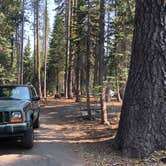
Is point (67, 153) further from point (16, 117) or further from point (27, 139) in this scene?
point (16, 117)

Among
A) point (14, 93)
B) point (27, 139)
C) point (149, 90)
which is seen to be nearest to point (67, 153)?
point (27, 139)

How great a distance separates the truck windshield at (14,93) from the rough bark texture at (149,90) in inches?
145

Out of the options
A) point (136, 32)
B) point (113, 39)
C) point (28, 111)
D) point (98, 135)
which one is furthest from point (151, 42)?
point (113, 39)

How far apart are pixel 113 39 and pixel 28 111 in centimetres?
974

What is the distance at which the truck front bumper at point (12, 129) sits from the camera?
343 inches

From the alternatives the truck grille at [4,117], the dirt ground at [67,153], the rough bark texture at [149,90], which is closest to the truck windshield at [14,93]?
the dirt ground at [67,153]

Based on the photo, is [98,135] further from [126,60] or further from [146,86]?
[126,60]

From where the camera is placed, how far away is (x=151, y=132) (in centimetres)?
832

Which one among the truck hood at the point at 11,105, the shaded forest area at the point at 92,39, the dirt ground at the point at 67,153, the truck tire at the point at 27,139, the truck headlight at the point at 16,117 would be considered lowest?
the dirt ground at the point at 67,153

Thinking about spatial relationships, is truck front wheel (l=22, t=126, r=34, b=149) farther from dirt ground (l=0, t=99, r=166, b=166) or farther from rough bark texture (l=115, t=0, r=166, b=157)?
rough bark texture (l=115, t=0, r=166, b=157)

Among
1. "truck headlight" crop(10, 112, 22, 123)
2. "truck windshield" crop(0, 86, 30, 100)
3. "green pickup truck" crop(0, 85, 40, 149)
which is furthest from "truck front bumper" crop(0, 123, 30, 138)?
"truck windshield" crop(0, 86, 30, 100)

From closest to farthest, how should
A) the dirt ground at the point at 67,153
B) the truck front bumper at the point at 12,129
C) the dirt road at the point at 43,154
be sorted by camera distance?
1. the dirt ground at the point at 67,153
2. the dirt road at the point at 43,154
3. the truck front bumper at the point at 12,129

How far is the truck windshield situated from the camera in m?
10.7

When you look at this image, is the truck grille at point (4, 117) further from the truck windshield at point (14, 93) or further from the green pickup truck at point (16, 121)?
the truck windshield at point (14, 93)
